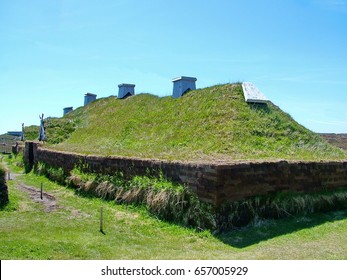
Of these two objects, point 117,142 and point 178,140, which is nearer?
point 178,140

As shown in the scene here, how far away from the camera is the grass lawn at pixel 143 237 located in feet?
18.4

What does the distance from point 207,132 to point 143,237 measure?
5.50 meters

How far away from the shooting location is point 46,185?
44.0 ft

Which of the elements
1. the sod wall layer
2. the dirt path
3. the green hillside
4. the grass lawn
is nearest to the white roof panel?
the green hillside

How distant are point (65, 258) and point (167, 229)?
8.50ft

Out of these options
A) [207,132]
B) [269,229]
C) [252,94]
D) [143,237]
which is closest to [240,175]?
[269,229]

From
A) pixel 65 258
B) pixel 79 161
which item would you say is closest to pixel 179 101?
pixel 79 161

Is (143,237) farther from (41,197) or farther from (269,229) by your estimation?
(41,197)

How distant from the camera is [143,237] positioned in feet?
22.8

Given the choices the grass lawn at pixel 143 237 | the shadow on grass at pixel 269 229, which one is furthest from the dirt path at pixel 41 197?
the shadow on grass at pixel 269 229

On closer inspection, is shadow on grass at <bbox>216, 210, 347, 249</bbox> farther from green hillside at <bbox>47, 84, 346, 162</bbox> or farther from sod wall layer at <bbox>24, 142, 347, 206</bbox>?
green hillside at <bbox>47, 84, 346, 162</bbox>

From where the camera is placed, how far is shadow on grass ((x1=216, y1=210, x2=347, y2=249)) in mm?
6559

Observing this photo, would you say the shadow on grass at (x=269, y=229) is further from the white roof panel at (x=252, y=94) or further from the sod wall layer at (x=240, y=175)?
the white roof panel at (x=252, y=94)

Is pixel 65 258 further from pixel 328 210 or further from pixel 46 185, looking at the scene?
pixel 46 185
